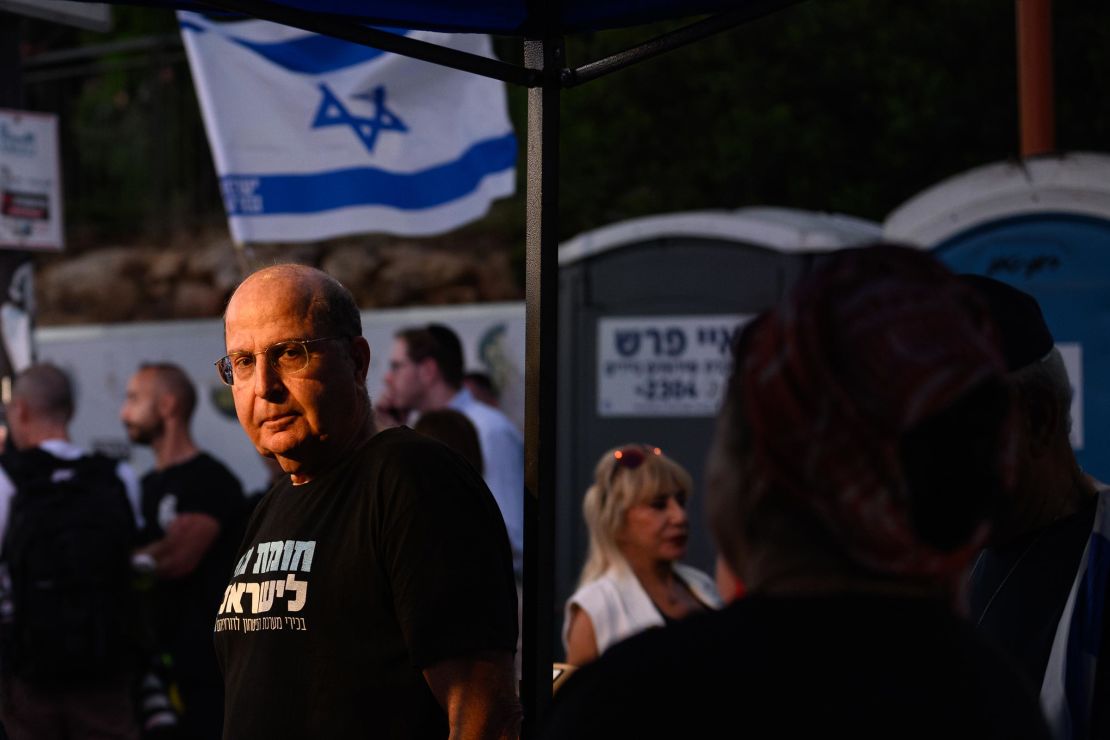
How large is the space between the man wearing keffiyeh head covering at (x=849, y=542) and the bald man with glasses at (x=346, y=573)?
3.36 ft

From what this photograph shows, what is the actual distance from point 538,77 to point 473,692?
1.13m

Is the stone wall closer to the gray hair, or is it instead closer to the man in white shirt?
the man in white shirt

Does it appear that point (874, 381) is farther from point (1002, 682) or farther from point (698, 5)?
point (698, 5)

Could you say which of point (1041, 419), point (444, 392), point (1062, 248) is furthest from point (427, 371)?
point (1041, 419)

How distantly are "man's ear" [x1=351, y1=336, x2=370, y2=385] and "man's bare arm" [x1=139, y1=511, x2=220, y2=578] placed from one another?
11.3 ft

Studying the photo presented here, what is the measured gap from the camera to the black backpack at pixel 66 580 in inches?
204

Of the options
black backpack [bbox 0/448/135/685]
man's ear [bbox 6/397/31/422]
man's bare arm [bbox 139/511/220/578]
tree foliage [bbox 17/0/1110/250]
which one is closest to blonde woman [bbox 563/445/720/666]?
black backpack [bbox 0/448/135/685]

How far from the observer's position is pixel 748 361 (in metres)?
1.27

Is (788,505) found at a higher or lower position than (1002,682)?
higher

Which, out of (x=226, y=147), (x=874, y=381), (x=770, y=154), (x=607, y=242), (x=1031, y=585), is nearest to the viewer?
(x=874, y=381)

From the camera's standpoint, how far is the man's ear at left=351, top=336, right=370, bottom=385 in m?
2.62

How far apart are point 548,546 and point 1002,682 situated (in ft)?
4.48

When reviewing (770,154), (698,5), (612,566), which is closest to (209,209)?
(770,154)

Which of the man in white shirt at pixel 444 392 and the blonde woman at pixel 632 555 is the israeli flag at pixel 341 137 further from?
the blonde woman at pixel 632 555
